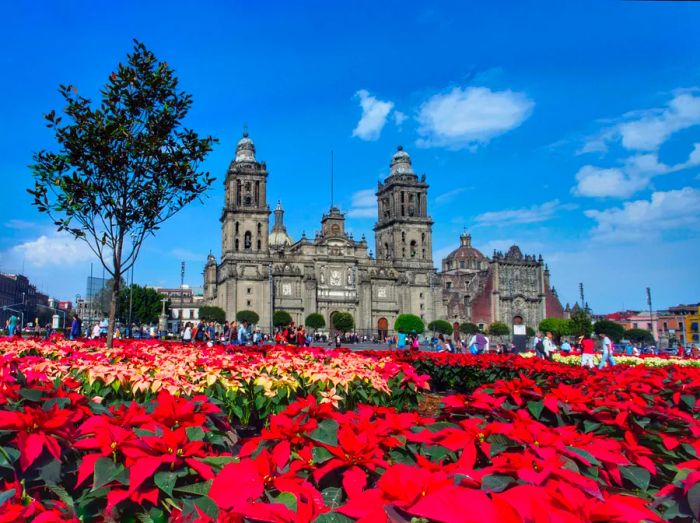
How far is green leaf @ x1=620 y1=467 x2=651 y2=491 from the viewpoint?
3010 millimetres

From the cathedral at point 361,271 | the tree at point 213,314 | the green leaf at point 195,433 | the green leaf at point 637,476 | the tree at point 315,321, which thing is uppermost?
the cathedral at point 361,271

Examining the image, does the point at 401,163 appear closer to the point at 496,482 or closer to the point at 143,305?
the point at 143,305

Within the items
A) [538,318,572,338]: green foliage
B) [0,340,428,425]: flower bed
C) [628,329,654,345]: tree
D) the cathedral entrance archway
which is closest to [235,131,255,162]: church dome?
the cathedral entrance archway

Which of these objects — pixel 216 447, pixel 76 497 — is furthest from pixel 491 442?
pixel 76 497

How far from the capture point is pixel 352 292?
250 ft

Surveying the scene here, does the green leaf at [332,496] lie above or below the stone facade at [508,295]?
below

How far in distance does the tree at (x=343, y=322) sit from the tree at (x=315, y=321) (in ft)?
5.25

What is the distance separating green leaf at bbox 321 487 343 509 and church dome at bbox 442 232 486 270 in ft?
328

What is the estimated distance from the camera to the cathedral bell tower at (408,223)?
80625 millimetres

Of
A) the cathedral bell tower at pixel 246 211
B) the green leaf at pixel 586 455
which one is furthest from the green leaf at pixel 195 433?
the cathedral bell tower at pixel 246 211

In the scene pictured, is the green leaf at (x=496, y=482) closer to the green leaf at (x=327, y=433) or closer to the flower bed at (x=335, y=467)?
the flower bed at (x=335, y=467)

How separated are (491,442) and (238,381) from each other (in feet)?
14.5

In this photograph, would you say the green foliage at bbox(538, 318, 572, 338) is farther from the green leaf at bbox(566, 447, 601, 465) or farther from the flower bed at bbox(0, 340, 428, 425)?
the green leaf at bbox(566, 447, 601, 465)

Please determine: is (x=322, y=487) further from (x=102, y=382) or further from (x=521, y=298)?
(x=521, y=298)
